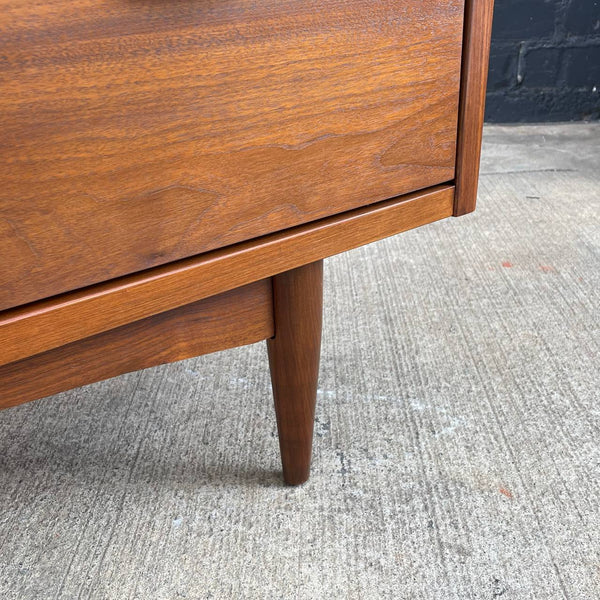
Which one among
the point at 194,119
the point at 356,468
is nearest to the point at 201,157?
the point at 194,119

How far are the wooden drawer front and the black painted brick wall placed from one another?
1999 millimetres

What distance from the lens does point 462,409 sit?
3.56ft

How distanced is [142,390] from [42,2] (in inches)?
30.2

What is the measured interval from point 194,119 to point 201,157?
0.11 ft

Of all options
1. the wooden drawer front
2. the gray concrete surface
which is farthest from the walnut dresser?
the gray concrete surface

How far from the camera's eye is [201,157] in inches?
23.3

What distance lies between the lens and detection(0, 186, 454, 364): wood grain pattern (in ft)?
1.86

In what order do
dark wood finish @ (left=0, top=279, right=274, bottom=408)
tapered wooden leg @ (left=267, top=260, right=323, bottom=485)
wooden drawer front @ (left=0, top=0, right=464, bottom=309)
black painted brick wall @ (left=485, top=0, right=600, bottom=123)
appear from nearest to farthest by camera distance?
wooden drawer front @ (left=0, top=0, right=464, bottom=309), dark wood finish @ (left=0, top=279, right=274, bottom=408), tapered wooden leg @ (left=267, top=260, right=323, bottom=485), black painted brick wall @ (left=485, top=0, right=600, bottom=123)

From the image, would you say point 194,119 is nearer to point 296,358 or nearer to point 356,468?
point 296,358

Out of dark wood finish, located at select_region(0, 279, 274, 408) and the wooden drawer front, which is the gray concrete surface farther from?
the wooden drawer front

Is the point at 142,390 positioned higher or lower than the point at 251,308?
lower

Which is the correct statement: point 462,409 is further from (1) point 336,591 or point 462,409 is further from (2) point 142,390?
(2) point 142,390

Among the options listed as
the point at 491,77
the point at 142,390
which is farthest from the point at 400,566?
the point at 491,77

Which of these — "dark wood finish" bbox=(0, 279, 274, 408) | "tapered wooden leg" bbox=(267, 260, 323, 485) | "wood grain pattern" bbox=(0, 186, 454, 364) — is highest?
"wood grain pattern" bbox=(0, 186, 454, 364)
